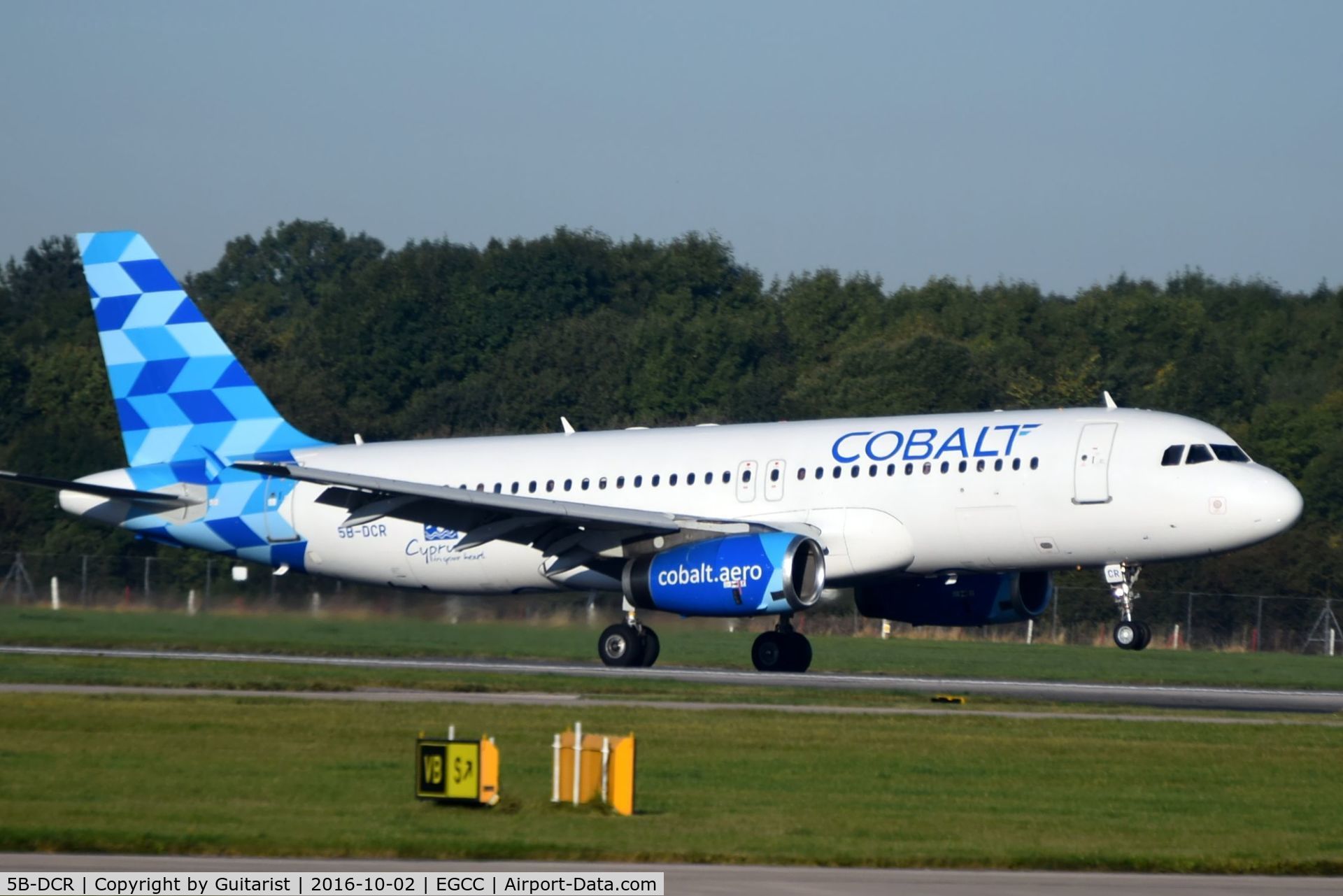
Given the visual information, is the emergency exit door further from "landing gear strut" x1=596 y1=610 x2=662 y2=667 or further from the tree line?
the tree line

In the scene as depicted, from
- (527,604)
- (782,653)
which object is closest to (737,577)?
(782,653)

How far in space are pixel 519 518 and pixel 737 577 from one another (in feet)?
14.2

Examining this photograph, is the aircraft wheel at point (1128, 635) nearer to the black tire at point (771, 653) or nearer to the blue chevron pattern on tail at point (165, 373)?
the black tire at point (771, 653)

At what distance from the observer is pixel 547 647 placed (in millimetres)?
36781

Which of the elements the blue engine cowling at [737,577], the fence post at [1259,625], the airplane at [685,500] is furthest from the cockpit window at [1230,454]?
the fence post at [1259,625]

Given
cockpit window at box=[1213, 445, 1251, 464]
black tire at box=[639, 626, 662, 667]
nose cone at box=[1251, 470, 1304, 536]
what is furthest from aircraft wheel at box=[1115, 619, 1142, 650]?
black tire at box=[639, 626, 662, 667]

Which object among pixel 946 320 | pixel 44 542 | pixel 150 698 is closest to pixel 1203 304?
pixel 946 320

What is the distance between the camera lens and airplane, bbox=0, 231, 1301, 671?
101 ft

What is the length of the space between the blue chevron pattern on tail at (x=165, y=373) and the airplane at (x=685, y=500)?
42 millimetres

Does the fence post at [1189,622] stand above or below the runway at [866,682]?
above

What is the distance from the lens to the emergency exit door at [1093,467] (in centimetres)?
3059

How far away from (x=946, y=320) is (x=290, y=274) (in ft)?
197

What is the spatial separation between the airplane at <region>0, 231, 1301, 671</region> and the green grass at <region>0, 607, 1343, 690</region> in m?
1.50

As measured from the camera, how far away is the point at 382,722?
22344 mm
